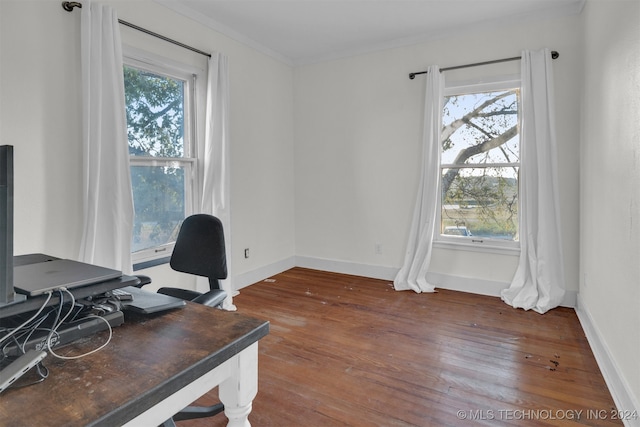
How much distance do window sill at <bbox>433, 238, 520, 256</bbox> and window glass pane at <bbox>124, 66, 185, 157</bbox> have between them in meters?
2.72

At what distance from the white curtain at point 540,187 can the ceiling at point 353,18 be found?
1.46 ft

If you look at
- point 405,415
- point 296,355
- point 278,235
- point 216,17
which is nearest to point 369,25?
point 216,17

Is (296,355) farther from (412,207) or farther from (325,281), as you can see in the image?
(412,207)

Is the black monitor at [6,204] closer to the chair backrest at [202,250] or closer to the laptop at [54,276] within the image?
the laptop at [54,276]

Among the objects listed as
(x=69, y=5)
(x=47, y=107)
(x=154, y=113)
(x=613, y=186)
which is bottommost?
(x=613, y=186)

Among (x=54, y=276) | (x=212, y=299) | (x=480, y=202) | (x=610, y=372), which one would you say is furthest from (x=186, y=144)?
(x=610, y=372)

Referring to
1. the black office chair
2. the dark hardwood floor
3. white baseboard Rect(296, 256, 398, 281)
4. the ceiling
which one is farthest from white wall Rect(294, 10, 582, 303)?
the black office chair

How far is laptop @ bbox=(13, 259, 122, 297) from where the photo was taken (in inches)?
36.6

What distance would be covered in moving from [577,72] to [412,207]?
186 centimetres

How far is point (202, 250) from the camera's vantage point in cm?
209

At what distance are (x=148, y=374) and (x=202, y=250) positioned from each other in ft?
4.46

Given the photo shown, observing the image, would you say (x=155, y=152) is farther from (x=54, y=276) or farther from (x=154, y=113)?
(x=54, y=276)

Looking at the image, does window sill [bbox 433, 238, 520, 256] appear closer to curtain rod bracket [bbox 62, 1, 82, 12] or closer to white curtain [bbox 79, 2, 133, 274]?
white curtain [bbox 79, 2, 133, 274]

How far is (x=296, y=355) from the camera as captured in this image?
2453mm
